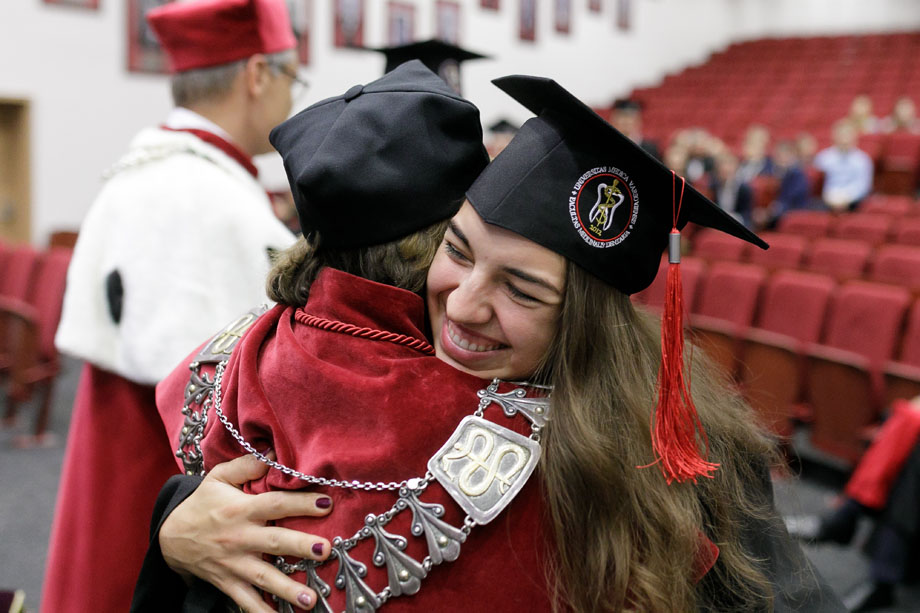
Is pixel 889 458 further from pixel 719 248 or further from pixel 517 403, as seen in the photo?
pixel 719 248

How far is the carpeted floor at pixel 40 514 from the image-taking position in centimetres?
324

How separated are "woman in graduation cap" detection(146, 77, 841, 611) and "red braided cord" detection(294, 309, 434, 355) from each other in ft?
0.10

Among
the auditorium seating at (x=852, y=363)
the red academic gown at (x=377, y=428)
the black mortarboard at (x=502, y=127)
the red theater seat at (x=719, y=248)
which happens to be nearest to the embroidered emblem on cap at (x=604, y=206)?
the red academic gown at (x=377, y=428)

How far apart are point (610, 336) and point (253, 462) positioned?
0.48 m

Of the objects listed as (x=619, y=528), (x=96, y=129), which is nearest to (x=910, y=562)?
(x=619, y=528)

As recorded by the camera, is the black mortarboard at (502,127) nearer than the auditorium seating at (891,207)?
Yes

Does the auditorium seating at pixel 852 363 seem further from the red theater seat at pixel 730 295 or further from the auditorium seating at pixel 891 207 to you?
the auditorium seating at pixel 891 207

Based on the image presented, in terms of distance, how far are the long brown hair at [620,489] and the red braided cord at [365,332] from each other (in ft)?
0.54

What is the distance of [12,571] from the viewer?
3275 mm

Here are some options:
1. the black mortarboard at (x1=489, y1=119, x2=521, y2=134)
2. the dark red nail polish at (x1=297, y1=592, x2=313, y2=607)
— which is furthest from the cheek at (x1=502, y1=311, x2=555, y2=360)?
the black mortarboard at (x1=489, y1=119, x2=521, y2=134)

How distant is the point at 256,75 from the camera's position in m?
1.80

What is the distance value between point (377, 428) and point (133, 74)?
9030 mm

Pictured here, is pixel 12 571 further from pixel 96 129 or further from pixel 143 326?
pixel 96 129

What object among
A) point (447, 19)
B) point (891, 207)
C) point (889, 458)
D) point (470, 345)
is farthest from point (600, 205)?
point (447, 19)
